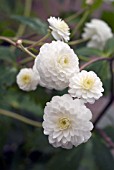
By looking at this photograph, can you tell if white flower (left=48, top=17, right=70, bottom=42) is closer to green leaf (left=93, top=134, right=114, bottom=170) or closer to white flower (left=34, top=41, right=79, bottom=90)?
white flower (left=34, top=41, right=79, bottom=90)

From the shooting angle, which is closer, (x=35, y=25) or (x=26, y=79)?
(x=26, y=79)

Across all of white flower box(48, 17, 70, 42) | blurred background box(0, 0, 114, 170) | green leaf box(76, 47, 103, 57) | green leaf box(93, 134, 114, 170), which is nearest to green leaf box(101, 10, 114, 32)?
blurred background box(0, 0, 114, 170)

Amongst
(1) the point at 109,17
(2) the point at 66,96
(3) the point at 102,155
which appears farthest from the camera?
(1) the point at 109,17

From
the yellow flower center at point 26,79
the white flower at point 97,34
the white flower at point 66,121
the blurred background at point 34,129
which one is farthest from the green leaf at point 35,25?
the white flower at point 66,121

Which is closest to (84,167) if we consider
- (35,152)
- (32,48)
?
(35,152)

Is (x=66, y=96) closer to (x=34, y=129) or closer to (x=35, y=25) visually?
(x=35, y=25)

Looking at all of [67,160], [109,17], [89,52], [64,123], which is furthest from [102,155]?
[109,17]
